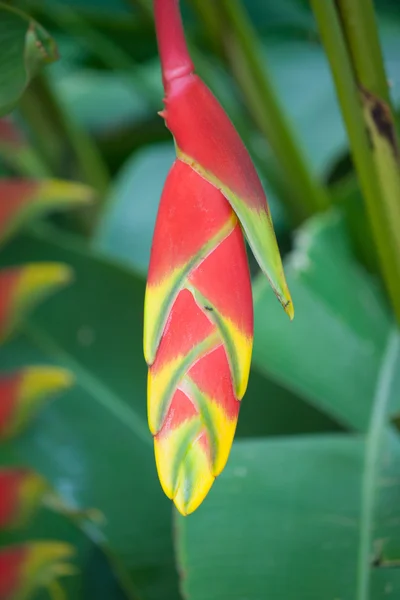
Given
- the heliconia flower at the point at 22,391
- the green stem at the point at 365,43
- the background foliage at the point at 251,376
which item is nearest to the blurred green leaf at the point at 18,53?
the background foliage at the point at 251,376

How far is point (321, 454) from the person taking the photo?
13.3 inches

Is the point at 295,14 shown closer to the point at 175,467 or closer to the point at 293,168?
the point at 293,168

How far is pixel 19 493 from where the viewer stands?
1.10 feet

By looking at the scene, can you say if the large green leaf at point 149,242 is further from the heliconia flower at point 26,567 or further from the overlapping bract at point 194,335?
the overlapping bract at point 194,335

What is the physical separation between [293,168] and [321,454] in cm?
22

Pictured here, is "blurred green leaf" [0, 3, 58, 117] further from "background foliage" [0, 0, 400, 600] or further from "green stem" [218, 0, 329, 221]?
"green stem" [218, 0, 329, 221]

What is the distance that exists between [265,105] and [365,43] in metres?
0.21

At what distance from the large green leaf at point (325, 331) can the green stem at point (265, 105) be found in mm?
56

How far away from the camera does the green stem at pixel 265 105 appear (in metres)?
0.43

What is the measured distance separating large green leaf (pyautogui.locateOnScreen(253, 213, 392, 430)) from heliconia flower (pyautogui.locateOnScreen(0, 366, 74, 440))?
0.11m

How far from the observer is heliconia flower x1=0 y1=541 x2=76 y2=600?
32cm

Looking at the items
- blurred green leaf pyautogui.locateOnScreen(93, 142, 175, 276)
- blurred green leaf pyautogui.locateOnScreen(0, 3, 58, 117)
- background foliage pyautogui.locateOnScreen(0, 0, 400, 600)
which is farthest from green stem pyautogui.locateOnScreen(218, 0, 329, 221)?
blurred green leaf pyautogui.locateOnScreen(0, 3, 58, 117)

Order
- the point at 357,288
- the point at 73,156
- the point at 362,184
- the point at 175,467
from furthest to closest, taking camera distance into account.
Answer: the point at 73,156, the point at 357,288, the point at 362,184, the point at 175,467

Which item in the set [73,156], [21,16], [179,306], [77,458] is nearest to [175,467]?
[179,306]
